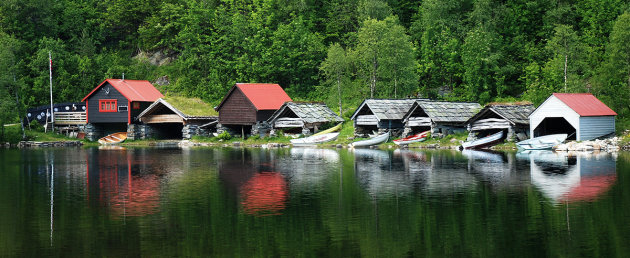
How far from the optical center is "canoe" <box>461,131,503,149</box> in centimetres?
5900

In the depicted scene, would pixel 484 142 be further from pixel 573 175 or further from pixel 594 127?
pixel 573 175

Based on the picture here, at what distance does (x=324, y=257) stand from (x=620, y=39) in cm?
5071

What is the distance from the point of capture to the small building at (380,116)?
66000mm

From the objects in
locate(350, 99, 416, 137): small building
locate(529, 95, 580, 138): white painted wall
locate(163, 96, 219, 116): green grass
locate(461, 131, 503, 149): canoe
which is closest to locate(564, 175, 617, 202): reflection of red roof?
locate(529, 95, 580, 138): white painted wall

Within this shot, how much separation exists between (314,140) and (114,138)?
25.9m

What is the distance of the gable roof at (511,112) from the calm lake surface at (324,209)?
12.8 meters

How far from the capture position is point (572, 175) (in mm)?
35969

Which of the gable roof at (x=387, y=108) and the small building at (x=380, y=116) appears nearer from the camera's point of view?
the gable roof at (x=387, y=108)

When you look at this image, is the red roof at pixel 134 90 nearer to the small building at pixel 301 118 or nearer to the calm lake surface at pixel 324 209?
the small building at pixel 301 118

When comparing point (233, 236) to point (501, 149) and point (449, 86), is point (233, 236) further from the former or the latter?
point (449, 86)

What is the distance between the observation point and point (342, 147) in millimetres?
65812

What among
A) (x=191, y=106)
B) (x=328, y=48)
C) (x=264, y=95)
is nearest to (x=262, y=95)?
(x=264, y=95)

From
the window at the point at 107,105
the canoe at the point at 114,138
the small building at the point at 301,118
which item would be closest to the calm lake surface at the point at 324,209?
the small building at the point at 301,118

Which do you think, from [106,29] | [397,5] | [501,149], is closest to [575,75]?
[501,149]
